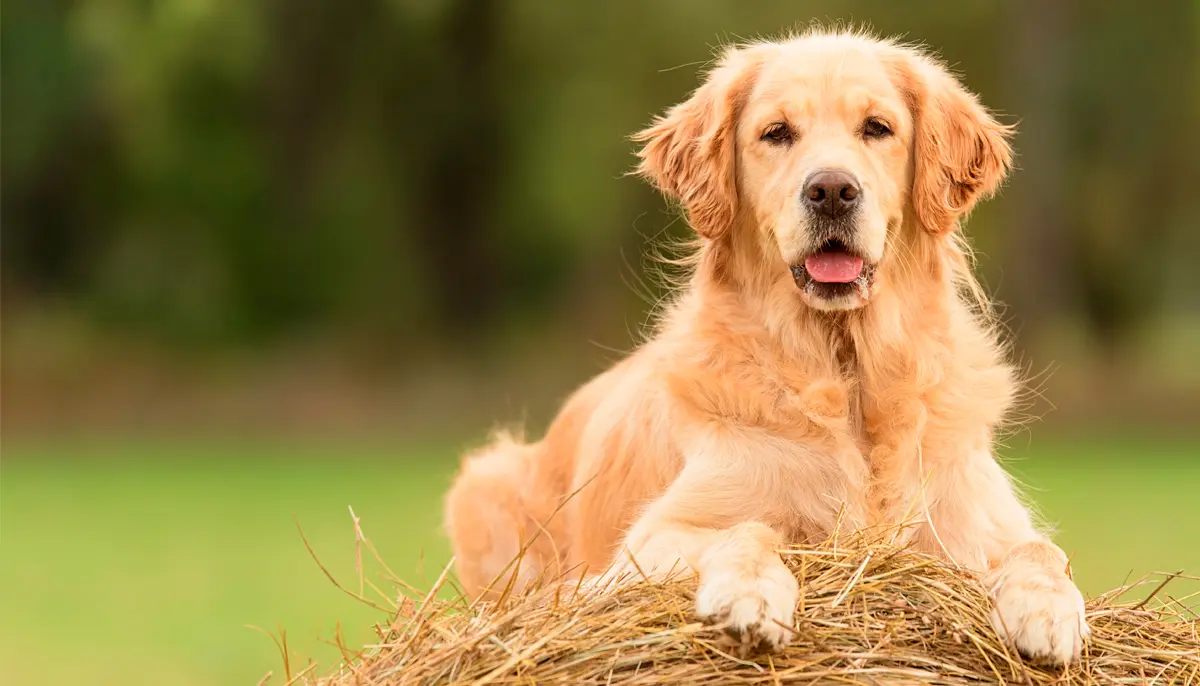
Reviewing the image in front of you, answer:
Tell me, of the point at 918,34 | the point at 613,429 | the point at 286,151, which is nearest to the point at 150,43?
the point at 286,151

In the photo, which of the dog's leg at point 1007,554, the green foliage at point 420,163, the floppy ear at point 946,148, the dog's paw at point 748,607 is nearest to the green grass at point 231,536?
the dog's leg at point 1007,554

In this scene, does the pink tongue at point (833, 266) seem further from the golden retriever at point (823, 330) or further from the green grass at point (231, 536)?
the green grass at point (231, 536)

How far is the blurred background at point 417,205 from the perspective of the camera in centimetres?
1736

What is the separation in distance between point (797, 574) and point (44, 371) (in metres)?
17.0

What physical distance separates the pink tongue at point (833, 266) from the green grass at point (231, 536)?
1.15m

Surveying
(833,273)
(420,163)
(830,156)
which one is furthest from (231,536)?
(420,163)

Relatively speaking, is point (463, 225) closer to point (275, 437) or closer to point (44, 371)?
point (275, 437)

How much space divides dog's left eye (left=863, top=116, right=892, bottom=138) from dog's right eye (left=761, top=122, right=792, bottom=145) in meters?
0.23

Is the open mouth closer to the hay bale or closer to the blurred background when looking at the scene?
the hay bale

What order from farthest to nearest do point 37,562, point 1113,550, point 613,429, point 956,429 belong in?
point 37,562, point 1113,550, point 613,429, point 956,429

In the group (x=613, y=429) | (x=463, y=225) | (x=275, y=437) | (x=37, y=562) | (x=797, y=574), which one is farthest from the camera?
(x=463, y=225)

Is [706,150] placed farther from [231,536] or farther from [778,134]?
[231,536]

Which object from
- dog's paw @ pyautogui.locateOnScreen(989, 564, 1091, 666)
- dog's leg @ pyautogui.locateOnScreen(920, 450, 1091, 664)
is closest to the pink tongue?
dog's leg @ pyautogui.locateOnScreen(920, 450, 1091, 664)

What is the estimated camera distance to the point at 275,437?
17016 millimetres
